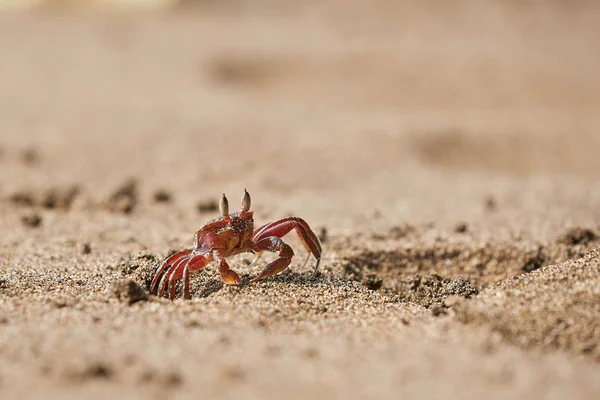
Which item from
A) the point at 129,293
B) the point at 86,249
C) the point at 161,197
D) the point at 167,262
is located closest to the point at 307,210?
the point at 161,197

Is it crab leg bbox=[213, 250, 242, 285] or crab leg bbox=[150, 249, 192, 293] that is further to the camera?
crab leg bbox=[150, 249, 192, 293]

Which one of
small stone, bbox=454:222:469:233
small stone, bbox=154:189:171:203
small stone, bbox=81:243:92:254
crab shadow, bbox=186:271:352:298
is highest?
small stone, bbox=154:189:171:203

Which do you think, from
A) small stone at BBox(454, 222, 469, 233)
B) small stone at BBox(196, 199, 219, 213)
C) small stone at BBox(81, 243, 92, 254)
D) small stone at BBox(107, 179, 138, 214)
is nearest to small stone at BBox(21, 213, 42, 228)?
small stone at BBox(107, 179, 138, 214)

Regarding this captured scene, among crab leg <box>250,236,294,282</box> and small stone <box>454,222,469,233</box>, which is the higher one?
crab leg <box>250,236,294,282</box>

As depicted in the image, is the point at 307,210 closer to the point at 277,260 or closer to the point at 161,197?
the point at 161,197

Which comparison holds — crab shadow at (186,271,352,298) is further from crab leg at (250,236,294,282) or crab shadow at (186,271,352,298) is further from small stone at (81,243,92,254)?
small stone at (81,243,92,254)

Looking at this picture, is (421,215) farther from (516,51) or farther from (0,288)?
(516,51)
